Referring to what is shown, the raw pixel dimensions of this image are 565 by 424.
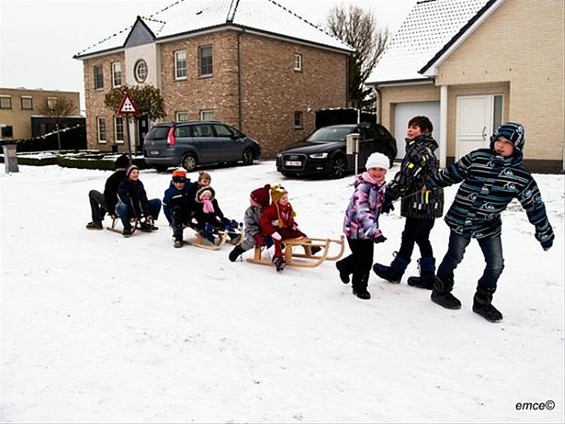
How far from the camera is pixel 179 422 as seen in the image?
328 cm

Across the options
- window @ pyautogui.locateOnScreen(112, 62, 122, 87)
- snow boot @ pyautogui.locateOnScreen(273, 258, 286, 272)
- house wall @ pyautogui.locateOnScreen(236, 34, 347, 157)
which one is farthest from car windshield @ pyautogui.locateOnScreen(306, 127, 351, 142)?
window @ pyautogui.locateOnScreen(112, 62, 122, 87)

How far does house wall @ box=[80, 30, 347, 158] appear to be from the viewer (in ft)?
79.2

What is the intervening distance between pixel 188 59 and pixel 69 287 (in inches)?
840

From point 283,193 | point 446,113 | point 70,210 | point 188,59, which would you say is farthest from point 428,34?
point 283,193

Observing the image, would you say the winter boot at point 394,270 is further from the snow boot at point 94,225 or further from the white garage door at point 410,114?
the white garage door at point 410,114

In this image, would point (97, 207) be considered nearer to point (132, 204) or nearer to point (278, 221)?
point (132, 204)

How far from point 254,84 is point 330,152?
1070 cm

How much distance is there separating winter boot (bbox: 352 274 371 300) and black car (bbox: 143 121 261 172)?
13290 millimetres

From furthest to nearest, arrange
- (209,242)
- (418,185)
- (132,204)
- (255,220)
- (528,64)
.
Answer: (528,64) → (132,204) → (209,242) → (255,220) → (418,185)

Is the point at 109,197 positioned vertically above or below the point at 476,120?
below

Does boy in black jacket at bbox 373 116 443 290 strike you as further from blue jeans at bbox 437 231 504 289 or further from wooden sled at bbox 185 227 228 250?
wooden sled at bbox 185 227 228 250

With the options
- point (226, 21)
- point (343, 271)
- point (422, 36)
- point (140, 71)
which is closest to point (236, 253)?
point (343, 271)

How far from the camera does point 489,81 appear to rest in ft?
54.8

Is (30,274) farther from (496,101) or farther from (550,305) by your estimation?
(496,101)
